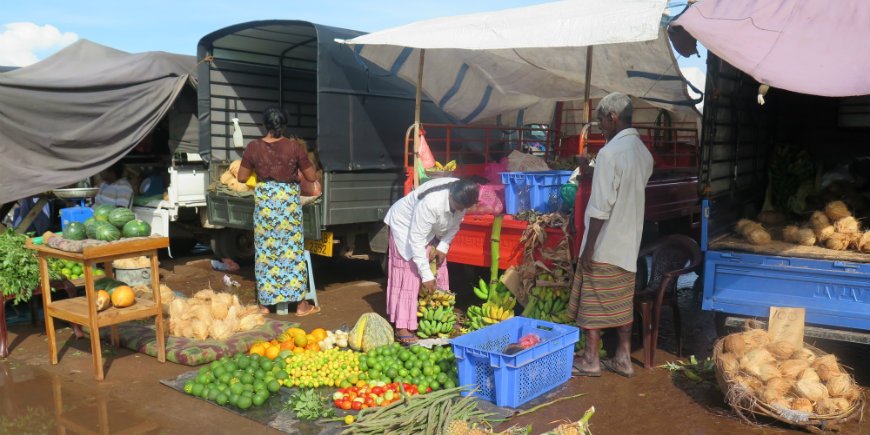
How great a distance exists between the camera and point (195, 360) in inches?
204

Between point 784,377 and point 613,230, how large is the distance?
1383mm

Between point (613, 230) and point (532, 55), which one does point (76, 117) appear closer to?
point (532, 55)

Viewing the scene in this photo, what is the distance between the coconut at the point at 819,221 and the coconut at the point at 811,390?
1.71m

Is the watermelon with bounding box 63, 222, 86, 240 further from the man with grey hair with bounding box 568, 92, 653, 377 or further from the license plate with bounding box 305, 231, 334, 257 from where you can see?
the man with grey hair with bounding box 568, 92, 653, 377

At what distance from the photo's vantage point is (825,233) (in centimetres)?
509

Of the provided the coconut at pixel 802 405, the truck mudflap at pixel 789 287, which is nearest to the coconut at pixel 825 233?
the truck mudflap at pixel 789 287

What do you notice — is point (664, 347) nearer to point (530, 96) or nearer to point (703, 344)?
point (703, 344)

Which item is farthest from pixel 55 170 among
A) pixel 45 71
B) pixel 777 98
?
pixel 777 98

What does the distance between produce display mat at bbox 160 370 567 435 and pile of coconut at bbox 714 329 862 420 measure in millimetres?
1146

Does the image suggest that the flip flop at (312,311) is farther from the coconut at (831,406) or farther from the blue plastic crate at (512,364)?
the coconut at (831,406)

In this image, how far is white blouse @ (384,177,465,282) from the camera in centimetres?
517

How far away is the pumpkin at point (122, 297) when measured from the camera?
16.5ft

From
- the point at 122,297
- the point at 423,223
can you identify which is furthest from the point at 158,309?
the point at 423,223

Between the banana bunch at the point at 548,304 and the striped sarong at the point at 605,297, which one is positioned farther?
the banana bunch at the point at 548,304
